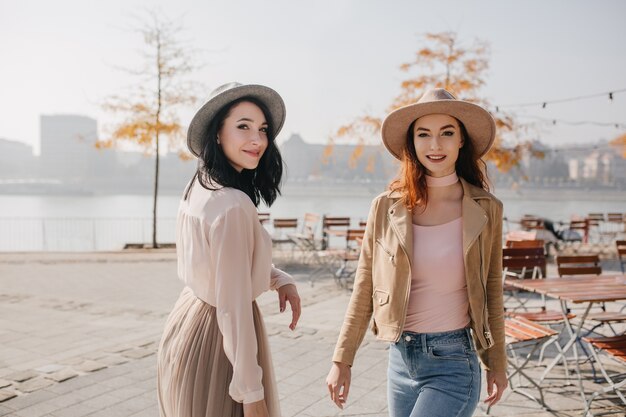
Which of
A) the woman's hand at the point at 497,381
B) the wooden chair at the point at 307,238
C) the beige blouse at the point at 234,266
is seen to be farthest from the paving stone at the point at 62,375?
the wooden chair at the point at 307,238

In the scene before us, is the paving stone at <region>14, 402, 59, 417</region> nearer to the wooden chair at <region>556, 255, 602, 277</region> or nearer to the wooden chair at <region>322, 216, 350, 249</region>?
the wooden chair at <region>556, 255, 602, 277</region>

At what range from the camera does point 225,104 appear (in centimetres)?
195

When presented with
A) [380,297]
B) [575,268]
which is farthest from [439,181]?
[575,268]

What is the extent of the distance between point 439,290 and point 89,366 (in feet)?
12.8

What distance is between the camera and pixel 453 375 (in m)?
1.95

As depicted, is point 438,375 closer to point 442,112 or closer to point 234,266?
point 234,266

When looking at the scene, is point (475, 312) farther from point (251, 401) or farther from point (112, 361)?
point (112, 361)

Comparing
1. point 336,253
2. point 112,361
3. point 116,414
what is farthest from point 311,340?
point 336,253

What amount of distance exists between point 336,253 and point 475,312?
7.38 m

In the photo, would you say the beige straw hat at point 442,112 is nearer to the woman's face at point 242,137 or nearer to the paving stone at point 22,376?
the woman's face at point 242,137

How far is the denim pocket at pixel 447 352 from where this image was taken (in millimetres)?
1964

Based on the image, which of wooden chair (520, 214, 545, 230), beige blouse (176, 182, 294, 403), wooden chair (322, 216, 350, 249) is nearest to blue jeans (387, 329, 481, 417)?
beige blouse (176, 182, 294, 403)

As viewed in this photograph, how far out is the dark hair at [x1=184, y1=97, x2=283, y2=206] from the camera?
187 cm

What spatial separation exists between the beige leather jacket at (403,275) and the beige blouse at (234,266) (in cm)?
53
